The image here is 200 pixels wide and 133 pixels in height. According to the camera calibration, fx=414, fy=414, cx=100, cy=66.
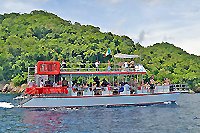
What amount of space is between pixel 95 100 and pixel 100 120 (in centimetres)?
1137

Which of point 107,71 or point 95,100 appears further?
point 107,71

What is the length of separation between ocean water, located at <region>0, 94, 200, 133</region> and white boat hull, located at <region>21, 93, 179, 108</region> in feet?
3.94

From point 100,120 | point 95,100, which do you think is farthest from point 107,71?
point 100,120

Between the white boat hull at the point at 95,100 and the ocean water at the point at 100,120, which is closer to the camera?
the ocean water at the point at 100,120

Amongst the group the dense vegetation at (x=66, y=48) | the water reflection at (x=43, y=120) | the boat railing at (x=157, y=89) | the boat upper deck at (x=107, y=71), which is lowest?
the water reflection at (x=43, y=120)

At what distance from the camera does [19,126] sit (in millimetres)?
35188

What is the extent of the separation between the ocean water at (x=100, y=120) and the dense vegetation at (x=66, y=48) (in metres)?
60.3

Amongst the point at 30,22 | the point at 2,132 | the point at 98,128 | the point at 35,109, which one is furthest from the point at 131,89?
the point at 30,22

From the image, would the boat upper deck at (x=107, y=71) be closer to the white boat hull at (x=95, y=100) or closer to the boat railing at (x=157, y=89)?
the boat railing at (x=157, y=89)

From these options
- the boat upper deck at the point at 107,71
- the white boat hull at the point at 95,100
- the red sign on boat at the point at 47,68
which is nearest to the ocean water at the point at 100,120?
the white boat hull at the point at 95,100

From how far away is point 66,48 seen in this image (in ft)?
387

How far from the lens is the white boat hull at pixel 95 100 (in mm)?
48438

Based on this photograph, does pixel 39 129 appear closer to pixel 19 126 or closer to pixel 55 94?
pixel 19 126

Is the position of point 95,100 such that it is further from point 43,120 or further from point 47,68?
point 43,120
